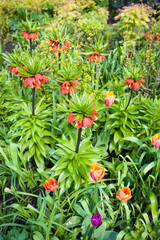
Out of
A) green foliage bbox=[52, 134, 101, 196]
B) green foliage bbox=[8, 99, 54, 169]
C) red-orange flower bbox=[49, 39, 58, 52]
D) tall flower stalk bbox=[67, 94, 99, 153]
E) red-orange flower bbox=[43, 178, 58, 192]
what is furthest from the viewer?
red-orange flower bbox=[49, 39, 58, 52]

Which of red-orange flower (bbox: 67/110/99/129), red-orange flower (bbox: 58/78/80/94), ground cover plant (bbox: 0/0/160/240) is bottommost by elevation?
ground cover plant (bbox: 0/0/160/240)

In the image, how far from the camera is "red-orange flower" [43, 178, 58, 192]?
1.40 m

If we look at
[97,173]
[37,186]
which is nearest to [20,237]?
[37,186]

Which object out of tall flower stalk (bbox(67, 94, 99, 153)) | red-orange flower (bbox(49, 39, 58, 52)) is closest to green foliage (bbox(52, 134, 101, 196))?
tall flower stalk (bbox(67, 94, 99, 153))

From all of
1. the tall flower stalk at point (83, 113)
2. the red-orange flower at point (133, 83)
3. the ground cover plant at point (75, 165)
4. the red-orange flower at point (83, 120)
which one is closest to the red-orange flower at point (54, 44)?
the ground cover plant at point (75, 165)

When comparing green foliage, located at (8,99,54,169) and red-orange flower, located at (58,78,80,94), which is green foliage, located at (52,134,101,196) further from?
red-orange flower, located at (58,78,80,94)

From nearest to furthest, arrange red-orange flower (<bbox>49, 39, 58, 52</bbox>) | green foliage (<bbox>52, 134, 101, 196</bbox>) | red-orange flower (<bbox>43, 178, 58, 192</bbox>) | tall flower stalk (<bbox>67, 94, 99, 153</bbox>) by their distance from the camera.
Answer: red-orange flower (<bbox>43, 178, 58, 192</bbox>)
tall flower stalk (<bbox>67, 94, 99, 153</bbox>)
green foliage (<bbox>52, 134, 101, 196</bbox>)
red-orange flower (<bbox>49, 39, 58, 52</bbox>)

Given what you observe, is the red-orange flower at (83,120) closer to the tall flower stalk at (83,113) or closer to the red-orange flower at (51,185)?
the tall flower stalk at (83,113)

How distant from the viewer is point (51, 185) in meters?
1.42

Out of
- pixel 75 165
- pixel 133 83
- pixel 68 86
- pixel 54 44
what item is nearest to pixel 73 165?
pixel 75 165

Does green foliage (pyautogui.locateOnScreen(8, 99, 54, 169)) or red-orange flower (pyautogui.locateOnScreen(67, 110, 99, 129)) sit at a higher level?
red-orange flower (pyautogui.locateOnScreen(67, 110, 99, 129))

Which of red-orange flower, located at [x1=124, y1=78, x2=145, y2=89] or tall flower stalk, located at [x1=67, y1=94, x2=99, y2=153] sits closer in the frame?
tall flower stalk, located at [x1=67, y1=94, x2=99, y2=153]

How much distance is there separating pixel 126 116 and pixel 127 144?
1.25ft

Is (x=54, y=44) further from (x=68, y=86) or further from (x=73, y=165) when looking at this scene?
(x=73, y=165)
